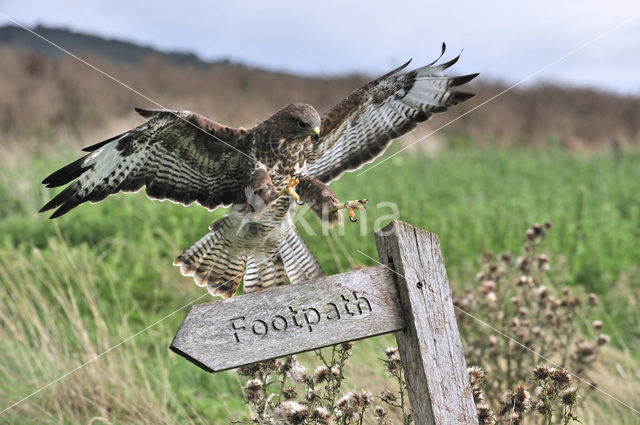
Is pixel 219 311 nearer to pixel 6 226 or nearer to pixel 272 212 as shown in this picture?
pixel 272 212

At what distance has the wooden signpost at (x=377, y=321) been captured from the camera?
2090mm

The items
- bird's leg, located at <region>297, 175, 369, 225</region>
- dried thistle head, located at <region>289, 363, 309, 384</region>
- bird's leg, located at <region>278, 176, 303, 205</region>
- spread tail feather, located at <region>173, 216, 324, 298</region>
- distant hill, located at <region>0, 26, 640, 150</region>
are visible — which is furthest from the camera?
distant hill, located at <region>0, 26, 640, 150</region>

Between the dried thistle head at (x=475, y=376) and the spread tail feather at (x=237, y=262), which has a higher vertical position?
the spread tail feather at (x=237, y=262)

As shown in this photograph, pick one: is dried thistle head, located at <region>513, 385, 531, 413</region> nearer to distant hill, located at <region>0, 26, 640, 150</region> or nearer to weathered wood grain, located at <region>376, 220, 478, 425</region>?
weathered wood grain, located at <region>376, 220, 478, 425</region>

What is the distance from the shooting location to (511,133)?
20.4 m

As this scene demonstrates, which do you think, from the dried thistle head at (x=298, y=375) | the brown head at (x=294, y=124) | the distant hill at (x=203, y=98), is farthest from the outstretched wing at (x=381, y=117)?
the distant hill at (x=203, y=98)

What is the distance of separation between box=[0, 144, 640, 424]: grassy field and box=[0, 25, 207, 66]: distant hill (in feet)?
48.8

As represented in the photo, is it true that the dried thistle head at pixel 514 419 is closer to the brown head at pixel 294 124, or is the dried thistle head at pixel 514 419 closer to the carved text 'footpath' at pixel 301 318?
the carved text 'footpath' at pixel 301 318

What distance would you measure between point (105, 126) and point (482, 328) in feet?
47.2

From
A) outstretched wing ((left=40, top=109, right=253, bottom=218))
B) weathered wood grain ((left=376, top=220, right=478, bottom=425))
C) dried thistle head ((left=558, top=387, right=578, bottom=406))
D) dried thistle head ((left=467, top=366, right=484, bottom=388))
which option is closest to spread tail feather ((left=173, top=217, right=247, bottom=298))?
outstretched wing ((left=40, top=109, right=253, bottom=218))

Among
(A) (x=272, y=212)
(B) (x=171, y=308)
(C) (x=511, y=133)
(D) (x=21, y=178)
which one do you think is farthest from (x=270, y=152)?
(C) (x=511, y=133)

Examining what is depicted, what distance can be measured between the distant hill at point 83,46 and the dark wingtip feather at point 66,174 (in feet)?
72.5

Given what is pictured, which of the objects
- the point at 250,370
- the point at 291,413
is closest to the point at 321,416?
the point at 291,413

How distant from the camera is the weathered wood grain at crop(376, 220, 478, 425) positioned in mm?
2230
